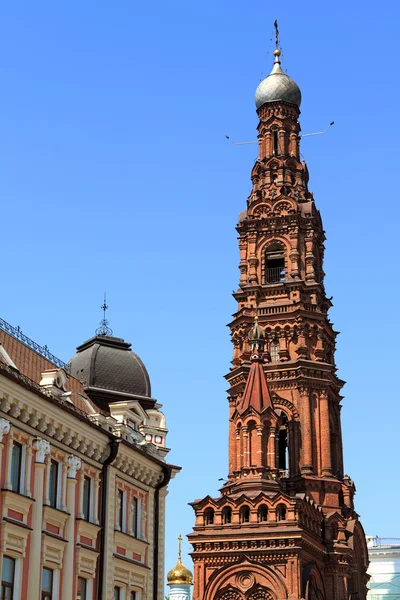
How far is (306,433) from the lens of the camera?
7875 centimetres

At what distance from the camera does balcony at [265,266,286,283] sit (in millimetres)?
86562

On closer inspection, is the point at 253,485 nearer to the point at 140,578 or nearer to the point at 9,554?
the point at 140,578

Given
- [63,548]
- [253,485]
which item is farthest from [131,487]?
[253,485]

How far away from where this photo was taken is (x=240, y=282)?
283 ft

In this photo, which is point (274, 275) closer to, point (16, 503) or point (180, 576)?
point (180, 576)

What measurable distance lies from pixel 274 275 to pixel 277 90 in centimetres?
1818

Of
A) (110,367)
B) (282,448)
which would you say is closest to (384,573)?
(282,448)

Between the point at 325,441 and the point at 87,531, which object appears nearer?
the point at 87,531

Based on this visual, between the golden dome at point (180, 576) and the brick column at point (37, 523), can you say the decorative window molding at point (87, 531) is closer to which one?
the brick column at point (37, 523)

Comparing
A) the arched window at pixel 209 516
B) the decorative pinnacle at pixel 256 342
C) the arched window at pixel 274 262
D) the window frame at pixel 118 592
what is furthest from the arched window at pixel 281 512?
the window frame at pixel 118 592

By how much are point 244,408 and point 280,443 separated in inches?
304

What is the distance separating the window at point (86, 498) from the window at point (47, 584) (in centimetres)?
304

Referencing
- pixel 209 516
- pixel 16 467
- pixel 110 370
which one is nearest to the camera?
pixel 16 467

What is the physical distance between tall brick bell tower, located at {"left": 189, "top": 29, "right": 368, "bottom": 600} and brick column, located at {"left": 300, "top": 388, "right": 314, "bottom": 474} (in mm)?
91
